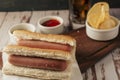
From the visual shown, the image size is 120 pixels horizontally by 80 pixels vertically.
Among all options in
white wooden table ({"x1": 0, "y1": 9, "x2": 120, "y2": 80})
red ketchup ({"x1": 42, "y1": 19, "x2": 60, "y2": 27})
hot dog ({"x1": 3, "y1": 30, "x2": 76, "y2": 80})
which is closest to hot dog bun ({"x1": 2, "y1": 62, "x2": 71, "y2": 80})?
hot dog ({"x1": 3, "y1": 30, "x2": 76, "y2": 80})

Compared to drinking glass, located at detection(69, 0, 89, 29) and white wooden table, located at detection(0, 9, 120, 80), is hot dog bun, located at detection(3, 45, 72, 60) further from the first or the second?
drinking glass, located at detection(69, 0, 89, 29)

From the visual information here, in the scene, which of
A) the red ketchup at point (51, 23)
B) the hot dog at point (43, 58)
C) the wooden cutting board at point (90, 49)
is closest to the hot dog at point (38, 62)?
the hot dog at point (43, 58)

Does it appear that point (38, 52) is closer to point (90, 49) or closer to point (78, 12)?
point (90, 49)

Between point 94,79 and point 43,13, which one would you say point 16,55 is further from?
point 43,13

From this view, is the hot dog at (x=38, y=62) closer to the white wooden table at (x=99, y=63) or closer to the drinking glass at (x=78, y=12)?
the white wooden table at (x=99, y=63)

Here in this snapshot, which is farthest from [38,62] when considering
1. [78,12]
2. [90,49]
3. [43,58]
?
[78,12]

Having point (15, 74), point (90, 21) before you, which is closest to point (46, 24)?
point (90, 21)
